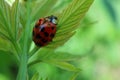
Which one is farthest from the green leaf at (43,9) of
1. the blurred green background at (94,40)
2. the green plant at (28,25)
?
the blurred green background at (94,40)

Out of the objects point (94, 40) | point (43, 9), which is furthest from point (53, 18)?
point (94, 40)

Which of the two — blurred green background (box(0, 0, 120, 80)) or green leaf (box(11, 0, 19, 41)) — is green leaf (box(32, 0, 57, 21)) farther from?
blurred green background (box(0, 0, 120, 80))

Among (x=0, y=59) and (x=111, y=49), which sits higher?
(x=111, y=49)

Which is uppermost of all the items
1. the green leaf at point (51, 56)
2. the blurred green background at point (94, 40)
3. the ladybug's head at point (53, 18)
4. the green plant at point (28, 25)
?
the blurred green background at point (94, 40)

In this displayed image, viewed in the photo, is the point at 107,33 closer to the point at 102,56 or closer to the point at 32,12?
the point at 102,56

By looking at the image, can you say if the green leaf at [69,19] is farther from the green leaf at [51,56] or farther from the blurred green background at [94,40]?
the blurred green background at [94,40]

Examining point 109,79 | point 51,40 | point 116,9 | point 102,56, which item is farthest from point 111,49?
point 51,40

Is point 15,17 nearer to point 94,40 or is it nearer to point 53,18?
point 53,18

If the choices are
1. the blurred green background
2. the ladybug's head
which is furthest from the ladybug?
the blurred green background
